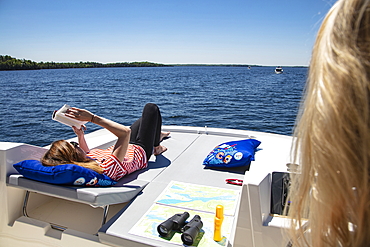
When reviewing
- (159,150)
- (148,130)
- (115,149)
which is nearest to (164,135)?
(159,150)

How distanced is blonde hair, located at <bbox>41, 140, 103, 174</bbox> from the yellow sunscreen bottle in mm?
985

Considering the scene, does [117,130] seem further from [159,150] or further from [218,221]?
[218,221]

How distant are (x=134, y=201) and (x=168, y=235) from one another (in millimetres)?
507

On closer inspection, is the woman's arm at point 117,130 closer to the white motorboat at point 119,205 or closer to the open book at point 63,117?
the open book at point 63,117

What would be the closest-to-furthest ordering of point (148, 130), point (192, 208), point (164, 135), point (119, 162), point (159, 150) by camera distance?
point (192, 208) < point (119, 162) < point (148, 130) < point (159, 150) < point (164, 135)

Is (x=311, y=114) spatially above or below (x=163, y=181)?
above

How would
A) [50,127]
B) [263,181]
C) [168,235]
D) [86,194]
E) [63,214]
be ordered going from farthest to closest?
[50,127] → [63,214] → [86,194] → [168,235] → [263,181]

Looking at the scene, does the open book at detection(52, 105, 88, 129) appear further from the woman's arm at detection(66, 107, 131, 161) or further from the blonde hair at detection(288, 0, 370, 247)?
the blonde hair at detection(288, 0, 370, 247)

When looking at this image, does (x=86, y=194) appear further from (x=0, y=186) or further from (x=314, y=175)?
(x=314, y=175)

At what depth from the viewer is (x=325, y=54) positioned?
0.41 meters

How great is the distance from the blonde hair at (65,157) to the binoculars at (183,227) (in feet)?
2.36

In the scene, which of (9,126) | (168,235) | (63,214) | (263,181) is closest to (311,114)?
(263,181)

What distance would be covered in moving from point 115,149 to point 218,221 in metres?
1.22

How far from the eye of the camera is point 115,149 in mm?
2385
